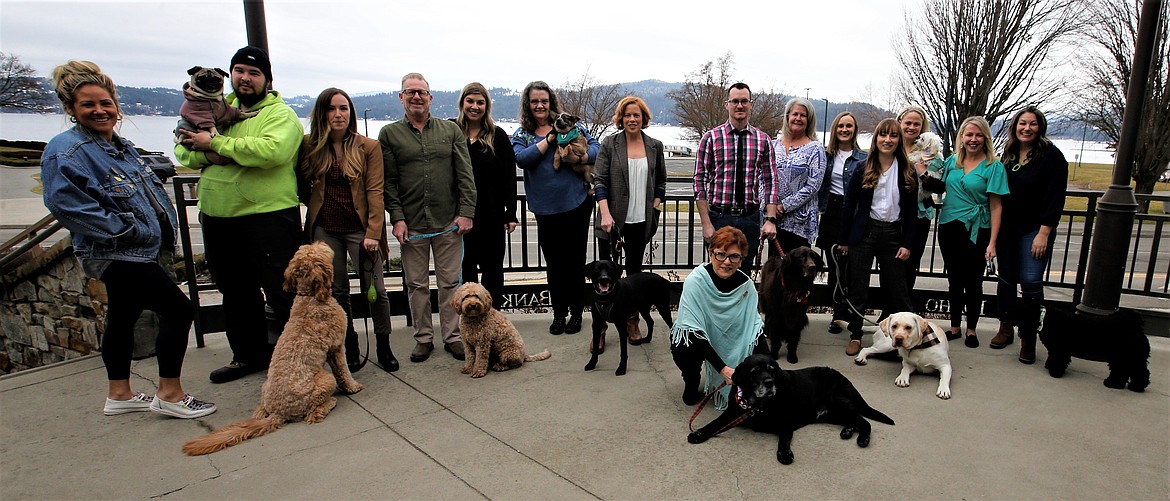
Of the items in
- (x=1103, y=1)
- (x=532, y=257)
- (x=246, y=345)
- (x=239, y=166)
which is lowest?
(x=532, y=257)

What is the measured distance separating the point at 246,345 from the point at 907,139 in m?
5.40

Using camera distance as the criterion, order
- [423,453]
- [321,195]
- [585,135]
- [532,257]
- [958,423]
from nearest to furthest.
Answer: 1. [423,453]
2. [958,423]
3. [321,195]
4. [585,135]
5. [532,257]

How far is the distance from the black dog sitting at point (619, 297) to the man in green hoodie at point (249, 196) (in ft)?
6.83

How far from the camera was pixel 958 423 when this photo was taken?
3242 mm

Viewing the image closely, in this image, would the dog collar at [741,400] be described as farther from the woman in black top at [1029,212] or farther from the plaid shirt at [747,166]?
the woman in black top at [1029,212]

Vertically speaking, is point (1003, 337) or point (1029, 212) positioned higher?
point (1029, 212)

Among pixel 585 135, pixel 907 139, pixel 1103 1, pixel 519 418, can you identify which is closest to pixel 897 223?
pixel 907 139

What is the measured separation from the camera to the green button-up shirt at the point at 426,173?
Answer: 4.07 metres

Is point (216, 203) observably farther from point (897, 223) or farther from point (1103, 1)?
point (1103, 1)

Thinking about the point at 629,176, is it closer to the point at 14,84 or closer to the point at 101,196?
the point at 101,196

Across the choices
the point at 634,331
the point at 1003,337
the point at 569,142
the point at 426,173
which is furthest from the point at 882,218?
the point at 426,173

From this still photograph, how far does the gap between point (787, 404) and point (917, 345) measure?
1398 millimetres

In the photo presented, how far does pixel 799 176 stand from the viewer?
181 inches

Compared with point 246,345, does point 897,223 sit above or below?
above
